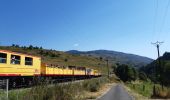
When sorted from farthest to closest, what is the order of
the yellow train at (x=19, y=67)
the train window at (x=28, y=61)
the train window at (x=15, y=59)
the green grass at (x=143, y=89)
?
the green grass at (x=143, y=89) → the train window at (x=28, y=61) → the train window at (x=15, y=59) → the yellow train at (x=19, y=67)

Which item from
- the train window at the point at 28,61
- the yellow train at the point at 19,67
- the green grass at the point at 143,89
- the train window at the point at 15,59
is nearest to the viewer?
the yellow train at the point at 19,67

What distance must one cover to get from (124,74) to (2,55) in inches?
3990

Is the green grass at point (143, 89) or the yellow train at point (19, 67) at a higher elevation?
the yellow train at point (19, 67)

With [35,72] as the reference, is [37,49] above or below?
above

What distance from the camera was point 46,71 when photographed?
134 ft

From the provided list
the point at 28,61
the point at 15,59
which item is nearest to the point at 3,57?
the point at 15,59

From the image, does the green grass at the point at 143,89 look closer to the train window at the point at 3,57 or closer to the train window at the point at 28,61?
the train window at the point at 28,61

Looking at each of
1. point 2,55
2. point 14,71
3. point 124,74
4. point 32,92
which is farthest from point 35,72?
point 124,74

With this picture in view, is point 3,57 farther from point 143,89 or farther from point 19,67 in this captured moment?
point 143,89

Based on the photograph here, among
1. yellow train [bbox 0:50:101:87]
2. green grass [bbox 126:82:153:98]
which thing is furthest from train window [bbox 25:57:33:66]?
green grass [bbox 126:82:153:98]

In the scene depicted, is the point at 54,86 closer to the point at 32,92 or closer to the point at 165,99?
the point at 32,92

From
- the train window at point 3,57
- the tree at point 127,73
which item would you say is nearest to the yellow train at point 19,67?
the train window at point 3,57

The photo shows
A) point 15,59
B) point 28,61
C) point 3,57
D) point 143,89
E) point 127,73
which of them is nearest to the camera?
point 3,57

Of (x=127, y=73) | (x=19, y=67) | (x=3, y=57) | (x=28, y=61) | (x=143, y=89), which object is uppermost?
(x=3, y=57)
